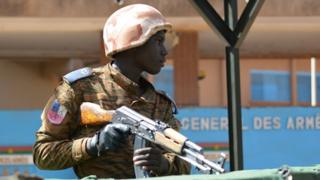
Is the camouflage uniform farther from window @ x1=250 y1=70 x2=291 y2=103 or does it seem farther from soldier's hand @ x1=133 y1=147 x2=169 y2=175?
window @ x1=250 y1=70 x2=291 y2=103

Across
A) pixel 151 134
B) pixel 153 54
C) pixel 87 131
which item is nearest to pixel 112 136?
pixel 151 134

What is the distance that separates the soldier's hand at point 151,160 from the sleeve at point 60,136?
0.23 meters

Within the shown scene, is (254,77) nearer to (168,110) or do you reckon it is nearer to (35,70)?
(35,70)

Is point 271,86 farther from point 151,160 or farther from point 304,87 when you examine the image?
point 151,160

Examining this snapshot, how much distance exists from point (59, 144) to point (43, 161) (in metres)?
0.10

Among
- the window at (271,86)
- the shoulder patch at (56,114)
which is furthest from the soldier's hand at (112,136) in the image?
the window at (271,86)

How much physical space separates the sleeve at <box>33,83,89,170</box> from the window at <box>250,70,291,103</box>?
37.3 feet

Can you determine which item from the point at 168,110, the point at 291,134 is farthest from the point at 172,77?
the point at 168,110

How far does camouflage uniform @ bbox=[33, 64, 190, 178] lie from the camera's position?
2.96m

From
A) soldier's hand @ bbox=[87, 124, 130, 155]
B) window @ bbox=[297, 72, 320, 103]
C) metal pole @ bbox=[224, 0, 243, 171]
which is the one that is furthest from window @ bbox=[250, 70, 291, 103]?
soldier's hand @ bbox=[87, 124, 130, 155]

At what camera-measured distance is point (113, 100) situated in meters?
3.09

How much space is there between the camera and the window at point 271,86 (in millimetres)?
14250

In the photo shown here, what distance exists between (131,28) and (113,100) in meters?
0.30

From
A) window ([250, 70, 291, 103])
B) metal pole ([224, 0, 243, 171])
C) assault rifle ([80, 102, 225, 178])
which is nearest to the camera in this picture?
assault rifle ([80, 102, 225, 178])
